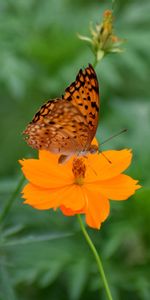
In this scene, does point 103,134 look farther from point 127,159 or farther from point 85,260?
point 127,159

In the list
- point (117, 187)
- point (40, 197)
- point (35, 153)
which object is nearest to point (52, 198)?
point (40, 197)

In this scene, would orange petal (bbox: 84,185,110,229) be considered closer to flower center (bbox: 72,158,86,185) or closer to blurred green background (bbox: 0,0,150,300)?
flower center (bbox: 72,158,86,185)

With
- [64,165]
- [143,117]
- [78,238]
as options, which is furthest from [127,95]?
[64,165]

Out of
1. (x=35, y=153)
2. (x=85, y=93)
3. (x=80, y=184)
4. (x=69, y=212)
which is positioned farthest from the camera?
(x=35, y=153)

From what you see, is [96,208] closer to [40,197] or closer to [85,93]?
[40,197]

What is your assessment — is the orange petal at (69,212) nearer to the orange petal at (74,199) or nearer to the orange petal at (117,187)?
the orange petal at (74,199)

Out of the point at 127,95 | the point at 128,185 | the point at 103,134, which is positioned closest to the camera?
the point at 128,185

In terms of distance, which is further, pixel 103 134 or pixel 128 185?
pixel 103 134

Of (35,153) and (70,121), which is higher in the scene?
(70,121)
